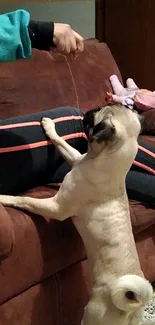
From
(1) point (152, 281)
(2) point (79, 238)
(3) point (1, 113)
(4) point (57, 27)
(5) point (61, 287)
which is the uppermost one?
(4) point (57, 27)

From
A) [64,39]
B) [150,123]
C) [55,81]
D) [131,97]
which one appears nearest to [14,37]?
[64,39]

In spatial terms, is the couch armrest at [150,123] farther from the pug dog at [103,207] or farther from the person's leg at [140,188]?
the pug dog at [103,207]

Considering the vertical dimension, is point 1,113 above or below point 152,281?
above

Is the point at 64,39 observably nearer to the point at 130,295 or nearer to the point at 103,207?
the point at 103,207

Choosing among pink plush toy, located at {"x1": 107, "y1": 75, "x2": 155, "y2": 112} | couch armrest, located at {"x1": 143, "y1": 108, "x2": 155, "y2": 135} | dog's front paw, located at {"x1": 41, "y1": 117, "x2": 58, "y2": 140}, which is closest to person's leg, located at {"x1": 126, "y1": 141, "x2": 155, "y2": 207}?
dog's front paw, located at {"x1": 41, "y1": 117, "x2": 58, "y2": 140}

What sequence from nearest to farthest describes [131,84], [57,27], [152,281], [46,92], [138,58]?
[57,27] → [152,281] → [46,92] → [131,84] → [138,58]

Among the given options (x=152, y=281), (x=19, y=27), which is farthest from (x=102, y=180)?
(x=152, y=281)

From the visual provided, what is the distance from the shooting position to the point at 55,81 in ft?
7.47

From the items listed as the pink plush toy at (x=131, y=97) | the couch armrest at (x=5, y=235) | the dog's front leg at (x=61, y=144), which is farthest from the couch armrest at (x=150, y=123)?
the couch armrest at (x=5, y=235)

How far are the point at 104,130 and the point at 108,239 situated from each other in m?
Result: 0.31

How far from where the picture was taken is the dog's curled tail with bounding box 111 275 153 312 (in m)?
1.33

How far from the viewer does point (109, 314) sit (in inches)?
56.2

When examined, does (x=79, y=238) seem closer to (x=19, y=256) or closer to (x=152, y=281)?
(x=19, y=256)

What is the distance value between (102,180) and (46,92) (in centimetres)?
85
